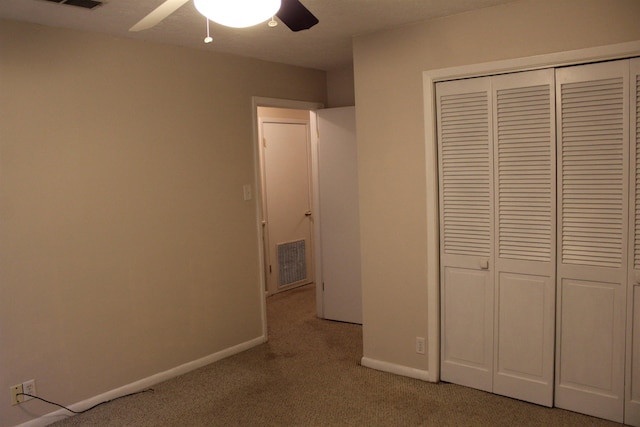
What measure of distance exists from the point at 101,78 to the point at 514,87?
2517 millimetres

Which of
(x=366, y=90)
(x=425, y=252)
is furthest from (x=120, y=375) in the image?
(x=366, y=90)

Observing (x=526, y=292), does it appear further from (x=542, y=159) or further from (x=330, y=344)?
(x=330, y=344)

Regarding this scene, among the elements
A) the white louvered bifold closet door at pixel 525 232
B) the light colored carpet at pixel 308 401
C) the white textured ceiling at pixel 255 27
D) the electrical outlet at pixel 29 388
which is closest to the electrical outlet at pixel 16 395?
the electrical outlet at pixel 29 388

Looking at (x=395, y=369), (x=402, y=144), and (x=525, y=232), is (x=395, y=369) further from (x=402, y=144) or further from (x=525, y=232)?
(x=402, y=144)

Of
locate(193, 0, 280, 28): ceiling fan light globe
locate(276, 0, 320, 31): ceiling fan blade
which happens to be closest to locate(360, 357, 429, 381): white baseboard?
locate(276, 0, 320, 31): ceiling fan blade

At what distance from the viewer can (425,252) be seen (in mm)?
3381

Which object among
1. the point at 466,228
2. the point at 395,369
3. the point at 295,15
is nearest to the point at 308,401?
the point at 395,369

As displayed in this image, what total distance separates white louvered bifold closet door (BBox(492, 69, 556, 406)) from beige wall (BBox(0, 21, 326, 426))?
197cm

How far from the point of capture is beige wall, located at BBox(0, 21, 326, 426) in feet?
9.55

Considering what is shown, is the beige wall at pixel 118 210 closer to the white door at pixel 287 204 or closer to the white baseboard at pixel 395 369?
the white baseboard at pixel 395 369

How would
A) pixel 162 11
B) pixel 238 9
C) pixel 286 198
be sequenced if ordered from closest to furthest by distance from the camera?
1. pixel 238 9
2. pixel 162 11
3. pixel 286 198

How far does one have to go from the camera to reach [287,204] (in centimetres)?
597

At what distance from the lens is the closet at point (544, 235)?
274cm

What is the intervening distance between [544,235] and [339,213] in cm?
202
